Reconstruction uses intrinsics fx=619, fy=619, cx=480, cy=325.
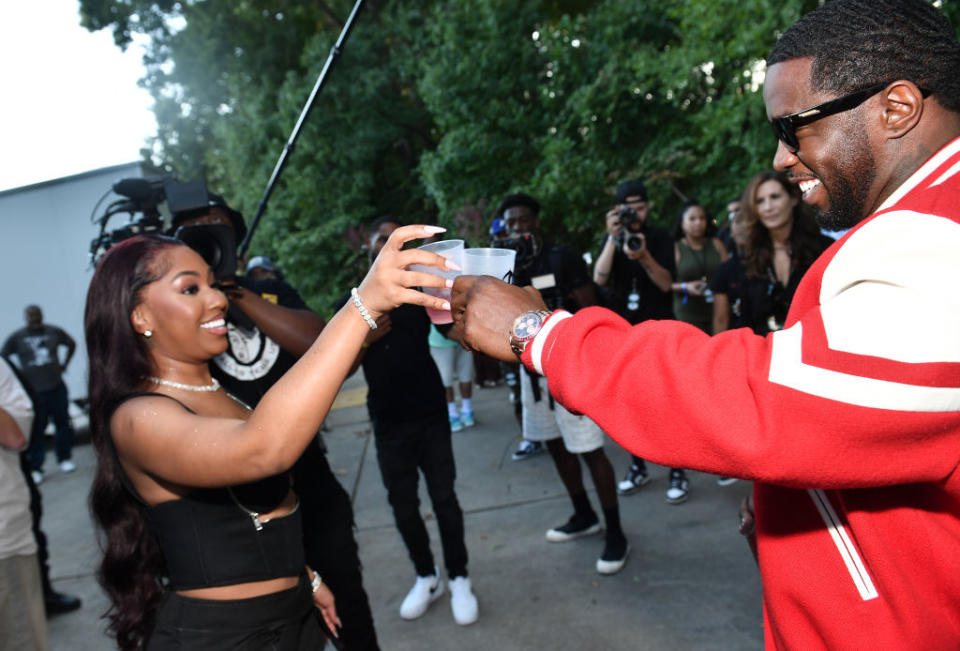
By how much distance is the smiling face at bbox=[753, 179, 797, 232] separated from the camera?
3812 millimetres

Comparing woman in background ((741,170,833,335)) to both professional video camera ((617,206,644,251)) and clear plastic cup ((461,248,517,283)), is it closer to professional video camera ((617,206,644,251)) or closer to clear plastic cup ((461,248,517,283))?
professional video camera ((617,206,644,251))

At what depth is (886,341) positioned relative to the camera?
0.86m

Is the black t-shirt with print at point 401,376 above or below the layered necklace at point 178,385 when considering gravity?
below

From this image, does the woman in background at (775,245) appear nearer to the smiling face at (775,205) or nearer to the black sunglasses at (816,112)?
the smiling face at (775,205)

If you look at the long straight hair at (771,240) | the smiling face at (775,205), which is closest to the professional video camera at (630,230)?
the long straight hair at (771,240)

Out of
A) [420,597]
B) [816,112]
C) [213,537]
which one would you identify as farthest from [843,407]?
[420,597]

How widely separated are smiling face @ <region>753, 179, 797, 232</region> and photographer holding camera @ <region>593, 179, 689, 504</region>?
101 centimetres

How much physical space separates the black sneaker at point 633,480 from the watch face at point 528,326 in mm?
4084

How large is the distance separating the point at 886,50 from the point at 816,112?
16 centimetres

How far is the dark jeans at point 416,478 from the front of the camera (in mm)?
3695

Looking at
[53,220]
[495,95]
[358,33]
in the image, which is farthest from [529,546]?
[358,33]

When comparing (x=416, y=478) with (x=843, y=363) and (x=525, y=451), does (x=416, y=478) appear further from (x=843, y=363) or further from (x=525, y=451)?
(x=843, y=363)

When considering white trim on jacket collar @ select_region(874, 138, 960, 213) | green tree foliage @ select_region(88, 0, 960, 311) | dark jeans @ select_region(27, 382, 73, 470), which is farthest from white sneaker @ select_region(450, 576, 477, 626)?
dark jeans @ select_region(27, 382, 73, 470)

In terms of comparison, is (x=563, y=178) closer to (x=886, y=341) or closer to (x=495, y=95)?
(x=495, y=95)
